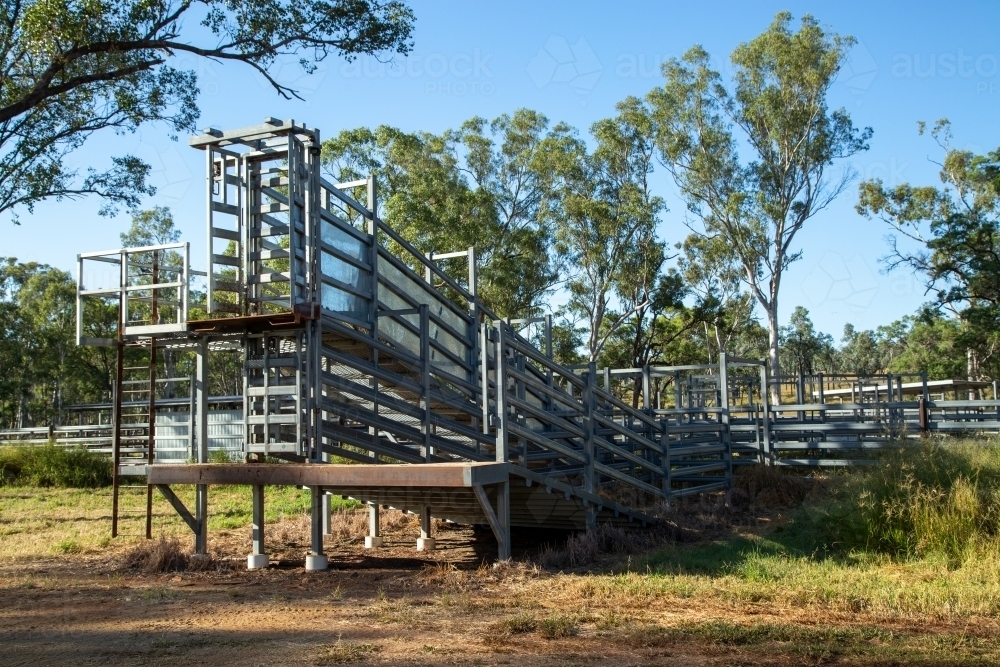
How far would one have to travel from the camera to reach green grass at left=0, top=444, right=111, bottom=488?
23.5 m

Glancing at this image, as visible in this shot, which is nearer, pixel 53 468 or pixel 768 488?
pixel 768 488

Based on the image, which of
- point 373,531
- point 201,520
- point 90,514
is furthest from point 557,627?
point 90,514

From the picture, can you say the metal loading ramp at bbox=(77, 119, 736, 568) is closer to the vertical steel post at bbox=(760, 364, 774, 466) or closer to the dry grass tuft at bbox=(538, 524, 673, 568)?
the dry grass tuft at bbox=(538, 524, 673, 568)

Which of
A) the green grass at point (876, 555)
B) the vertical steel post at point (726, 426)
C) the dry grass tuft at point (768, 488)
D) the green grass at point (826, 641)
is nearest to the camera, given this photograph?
the green grass at point (826, 641)

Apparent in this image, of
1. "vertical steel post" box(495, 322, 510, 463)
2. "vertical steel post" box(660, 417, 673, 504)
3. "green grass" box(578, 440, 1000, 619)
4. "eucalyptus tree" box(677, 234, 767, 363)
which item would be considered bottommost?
"green grass" box(578, 440, 1000, 619)

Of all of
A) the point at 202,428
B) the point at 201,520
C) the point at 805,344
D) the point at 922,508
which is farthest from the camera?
the point at 805,344

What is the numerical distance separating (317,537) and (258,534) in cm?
83

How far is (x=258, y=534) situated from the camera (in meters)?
10.7

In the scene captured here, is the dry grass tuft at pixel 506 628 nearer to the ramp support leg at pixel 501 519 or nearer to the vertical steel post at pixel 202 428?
the ramp support leg at pixel 501 519

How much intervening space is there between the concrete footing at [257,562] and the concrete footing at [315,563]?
64 cm

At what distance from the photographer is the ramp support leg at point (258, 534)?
34.6 ft

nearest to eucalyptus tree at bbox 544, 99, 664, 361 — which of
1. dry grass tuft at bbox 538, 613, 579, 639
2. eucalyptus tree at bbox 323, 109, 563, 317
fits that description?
eucalyptus tree at bbox 323, 109, 563, 317

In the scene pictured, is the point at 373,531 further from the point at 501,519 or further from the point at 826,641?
the point at 826,641

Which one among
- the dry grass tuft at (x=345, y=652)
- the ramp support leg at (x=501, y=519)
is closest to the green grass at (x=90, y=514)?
the ramp support leg at (x=501, y=519)
